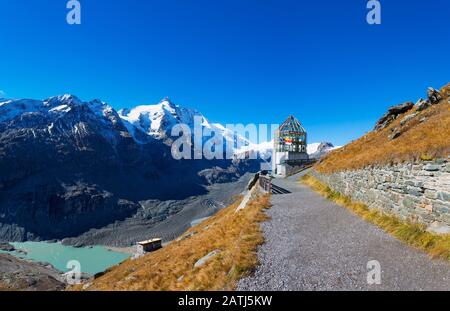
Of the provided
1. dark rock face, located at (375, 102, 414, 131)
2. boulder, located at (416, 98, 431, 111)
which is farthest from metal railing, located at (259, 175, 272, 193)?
dark rock face, located at (375, 102, 414, 131)

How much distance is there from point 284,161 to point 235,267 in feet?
147

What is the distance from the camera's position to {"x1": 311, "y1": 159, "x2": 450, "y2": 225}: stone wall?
9745mm

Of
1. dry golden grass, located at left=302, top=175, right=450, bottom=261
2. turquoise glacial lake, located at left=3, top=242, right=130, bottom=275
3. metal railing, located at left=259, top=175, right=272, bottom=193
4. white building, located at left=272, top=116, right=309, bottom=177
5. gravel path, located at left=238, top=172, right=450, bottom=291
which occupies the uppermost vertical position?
white building, located at left=272, top=116, right=309, bottom=177

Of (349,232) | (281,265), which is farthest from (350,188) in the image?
(281,265)

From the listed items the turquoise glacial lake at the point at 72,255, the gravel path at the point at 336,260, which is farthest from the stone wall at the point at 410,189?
the turquoise glacial lake at the point at 72,255

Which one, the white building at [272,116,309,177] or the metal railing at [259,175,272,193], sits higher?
the white building at [272,116,309,177]

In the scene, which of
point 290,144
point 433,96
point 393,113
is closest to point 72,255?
point 290,144

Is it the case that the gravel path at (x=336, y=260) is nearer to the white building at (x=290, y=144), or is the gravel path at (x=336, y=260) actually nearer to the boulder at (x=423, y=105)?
the boulder at (x=423, y=105)

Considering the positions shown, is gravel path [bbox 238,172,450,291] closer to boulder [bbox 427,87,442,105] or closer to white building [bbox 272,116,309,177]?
boulder [bbox 427,87,442,105]

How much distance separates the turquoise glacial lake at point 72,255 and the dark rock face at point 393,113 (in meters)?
158

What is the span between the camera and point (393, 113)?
3512 centimetres

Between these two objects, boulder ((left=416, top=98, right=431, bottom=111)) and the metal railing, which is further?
the metal railing

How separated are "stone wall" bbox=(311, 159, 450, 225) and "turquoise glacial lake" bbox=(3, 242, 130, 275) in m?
164

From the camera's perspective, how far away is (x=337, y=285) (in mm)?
7953
